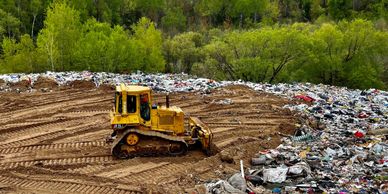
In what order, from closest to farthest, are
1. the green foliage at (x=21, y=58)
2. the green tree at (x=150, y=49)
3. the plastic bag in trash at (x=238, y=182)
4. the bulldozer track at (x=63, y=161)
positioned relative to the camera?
1. the plastic bag in trash at (x=238, y=182)
2. the bulldozer track at (x=63, y=161)
3. the green foliage at (x=21, y=58)
4. the green tree at (x=150, y=49)

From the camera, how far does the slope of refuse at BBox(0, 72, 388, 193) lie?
→ 8.90m

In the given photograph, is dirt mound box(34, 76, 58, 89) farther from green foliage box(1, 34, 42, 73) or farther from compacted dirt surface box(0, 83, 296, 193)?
green foliage box(1, 34, 42, 73)

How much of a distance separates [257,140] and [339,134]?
7.80 feet

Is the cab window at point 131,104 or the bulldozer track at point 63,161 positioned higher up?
the cab window at point 131,104

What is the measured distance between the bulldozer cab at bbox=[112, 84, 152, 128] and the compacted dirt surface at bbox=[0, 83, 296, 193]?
3.16 feet

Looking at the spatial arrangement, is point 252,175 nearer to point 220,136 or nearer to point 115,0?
point 220,136

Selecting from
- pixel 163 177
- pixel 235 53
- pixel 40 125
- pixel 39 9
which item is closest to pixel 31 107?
pixel 40 125

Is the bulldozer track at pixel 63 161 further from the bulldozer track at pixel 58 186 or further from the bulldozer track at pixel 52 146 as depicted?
the bulldozer track at pixel 52 146

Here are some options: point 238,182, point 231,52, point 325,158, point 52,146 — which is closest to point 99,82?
point 52,146

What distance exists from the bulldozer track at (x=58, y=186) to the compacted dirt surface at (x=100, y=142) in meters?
0.02

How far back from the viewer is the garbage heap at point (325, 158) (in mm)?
8562

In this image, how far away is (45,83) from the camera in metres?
19.8

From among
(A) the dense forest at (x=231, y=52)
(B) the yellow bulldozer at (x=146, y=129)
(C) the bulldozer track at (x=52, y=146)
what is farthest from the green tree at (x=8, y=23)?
(B) the yellow bulldozer at (x=146, y=129)

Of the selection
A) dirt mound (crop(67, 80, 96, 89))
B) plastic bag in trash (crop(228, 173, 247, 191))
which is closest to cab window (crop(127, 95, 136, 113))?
plastic bag in trash (crop(228, 173, 247, 191))
